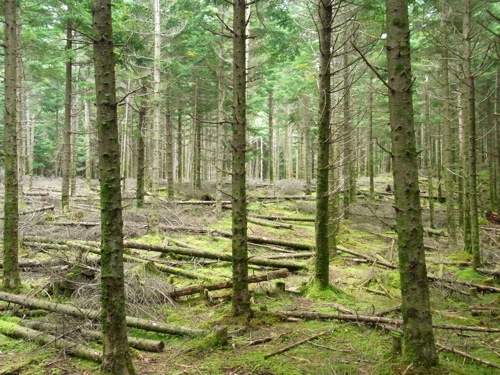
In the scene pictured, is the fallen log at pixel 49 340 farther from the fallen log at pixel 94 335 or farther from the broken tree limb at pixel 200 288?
the broken tree limb at pixel 200 288

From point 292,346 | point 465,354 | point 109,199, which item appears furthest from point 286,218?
point 109,199

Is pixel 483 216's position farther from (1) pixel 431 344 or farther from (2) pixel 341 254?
(1) pixel 431 344

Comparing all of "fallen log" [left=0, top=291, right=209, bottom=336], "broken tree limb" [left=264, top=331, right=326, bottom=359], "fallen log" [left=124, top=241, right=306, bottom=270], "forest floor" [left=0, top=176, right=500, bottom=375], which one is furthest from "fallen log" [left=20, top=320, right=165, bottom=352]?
"fallen log" [left=124, top=241, right=306, bottom=270]

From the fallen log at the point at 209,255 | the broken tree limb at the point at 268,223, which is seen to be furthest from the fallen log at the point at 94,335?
the broken tree limb at the point at 268,223

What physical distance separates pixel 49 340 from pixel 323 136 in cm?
553

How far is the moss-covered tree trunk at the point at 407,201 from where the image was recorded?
12.8 ft

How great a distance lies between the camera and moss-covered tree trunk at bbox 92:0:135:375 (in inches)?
155

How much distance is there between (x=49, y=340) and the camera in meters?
5.21

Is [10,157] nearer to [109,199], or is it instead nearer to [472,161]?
[109,199]

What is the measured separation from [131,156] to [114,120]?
40827mm

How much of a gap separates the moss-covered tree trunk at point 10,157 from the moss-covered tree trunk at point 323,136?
584cm

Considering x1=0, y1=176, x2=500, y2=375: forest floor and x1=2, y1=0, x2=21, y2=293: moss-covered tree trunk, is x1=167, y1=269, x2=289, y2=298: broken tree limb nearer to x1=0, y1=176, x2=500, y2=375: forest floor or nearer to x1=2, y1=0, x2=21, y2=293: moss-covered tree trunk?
x1=0, y1=176, x2=500, y2=375: forest floor

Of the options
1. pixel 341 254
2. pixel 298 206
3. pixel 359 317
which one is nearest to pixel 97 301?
pixel 359 317

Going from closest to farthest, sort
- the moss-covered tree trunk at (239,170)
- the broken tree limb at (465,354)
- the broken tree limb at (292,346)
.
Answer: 1. the broken tree limb at (465,354)
2. the broken tree limb at (292,346)
3. the moss-covered tree trunk at (239,170)
